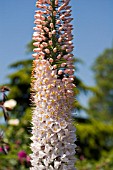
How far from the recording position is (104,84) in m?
40.1

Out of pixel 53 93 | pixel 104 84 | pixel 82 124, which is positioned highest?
pixel 53 93

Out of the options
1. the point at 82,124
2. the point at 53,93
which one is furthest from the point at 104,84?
the point at 53,93

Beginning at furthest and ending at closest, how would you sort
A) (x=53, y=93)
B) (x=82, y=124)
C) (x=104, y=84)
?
(x=104, y=84) → (x=82, y=124) → (x=53, y=93)

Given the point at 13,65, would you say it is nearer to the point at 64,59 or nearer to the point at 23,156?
the point at 23,156

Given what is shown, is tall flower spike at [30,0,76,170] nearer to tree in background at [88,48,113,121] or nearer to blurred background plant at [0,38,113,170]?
blurred background plant at [0,38,113,170]

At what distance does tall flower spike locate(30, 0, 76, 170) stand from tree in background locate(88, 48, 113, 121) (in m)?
36.1

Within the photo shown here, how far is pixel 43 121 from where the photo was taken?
3.37 m

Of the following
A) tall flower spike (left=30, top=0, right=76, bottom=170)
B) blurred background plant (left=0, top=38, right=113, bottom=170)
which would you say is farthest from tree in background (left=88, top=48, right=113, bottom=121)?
tall flower spike (left=30, top=0, right=76, bottom=170)

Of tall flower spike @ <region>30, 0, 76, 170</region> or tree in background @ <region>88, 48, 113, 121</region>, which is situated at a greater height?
tall flower spike @ <region>30, 0, 76, 170</region>

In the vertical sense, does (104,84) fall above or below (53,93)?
below

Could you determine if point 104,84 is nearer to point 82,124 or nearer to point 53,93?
point 82,124

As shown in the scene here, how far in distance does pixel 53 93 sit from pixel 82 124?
1480cm

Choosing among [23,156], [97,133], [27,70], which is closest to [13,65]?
[27,70]

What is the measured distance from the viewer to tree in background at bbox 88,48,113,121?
40.0 metres
